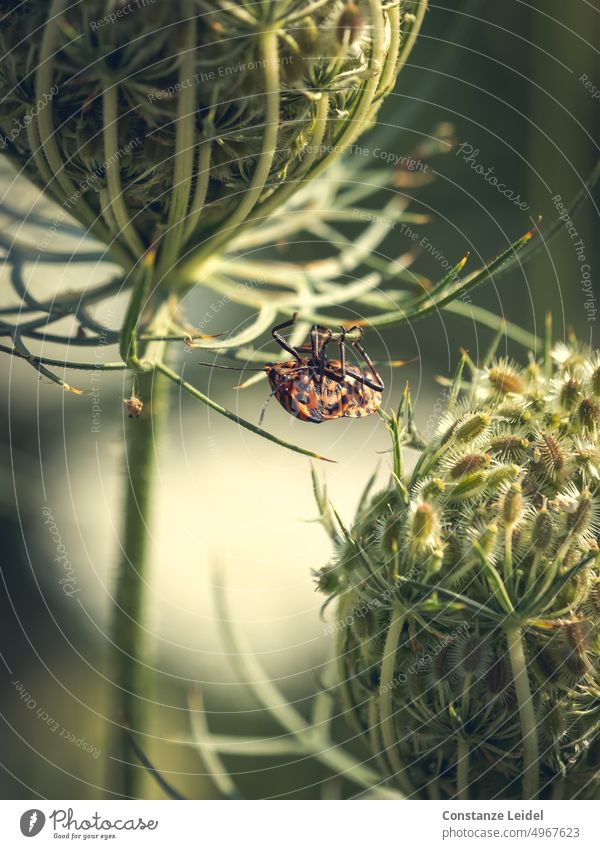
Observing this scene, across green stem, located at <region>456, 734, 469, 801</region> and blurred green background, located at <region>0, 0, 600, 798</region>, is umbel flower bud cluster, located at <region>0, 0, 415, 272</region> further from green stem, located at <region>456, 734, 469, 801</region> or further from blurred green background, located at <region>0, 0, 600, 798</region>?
green stem, located at <region>456, 734, 469, 801</region>

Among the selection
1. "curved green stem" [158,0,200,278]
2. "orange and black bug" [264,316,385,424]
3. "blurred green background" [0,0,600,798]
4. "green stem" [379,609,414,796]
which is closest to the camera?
"curved green stem" [158,0,200,278]

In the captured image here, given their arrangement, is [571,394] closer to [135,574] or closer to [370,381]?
[370,381]

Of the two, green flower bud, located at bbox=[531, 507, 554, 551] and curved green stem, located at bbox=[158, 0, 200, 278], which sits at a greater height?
curved green stem, located at bbox=[158, 0, 200, 278]

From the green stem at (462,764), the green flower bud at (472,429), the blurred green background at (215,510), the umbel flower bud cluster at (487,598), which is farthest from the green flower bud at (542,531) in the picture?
the blurred green background at (215,510)

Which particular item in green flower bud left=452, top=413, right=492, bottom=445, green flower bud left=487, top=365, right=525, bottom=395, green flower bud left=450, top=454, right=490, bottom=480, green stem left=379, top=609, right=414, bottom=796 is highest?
green flower bud left=487, top=365, right=525, bottom=395

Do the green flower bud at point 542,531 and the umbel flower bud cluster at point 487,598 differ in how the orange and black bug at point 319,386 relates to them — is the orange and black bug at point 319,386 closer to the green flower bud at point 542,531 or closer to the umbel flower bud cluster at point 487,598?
the umbel flower bud cluster at point 487,598

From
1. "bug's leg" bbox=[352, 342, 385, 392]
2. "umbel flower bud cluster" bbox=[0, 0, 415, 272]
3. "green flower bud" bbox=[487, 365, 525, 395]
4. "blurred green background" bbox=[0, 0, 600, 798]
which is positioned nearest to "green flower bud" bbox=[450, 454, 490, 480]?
"green flower bud" bbox=[487, 365, 525, 395]
